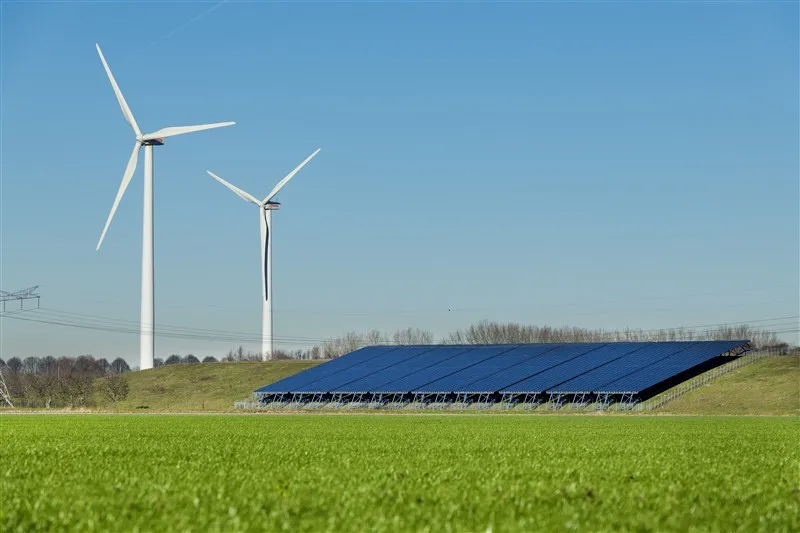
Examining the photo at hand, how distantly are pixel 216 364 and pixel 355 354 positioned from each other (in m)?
28.8

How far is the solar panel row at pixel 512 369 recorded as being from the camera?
93812 millimetres

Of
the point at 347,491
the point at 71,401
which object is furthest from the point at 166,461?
the point at 71,401

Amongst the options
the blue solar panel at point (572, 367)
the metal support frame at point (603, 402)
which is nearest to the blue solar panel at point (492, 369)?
the blue solar panel at point (572, 367)

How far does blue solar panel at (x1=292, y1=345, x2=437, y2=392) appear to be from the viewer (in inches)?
4112

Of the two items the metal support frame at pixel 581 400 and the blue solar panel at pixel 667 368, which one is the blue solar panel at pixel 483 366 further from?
the blue solar panel at pixel 667 368

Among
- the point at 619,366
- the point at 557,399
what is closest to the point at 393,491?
the point at 557,399

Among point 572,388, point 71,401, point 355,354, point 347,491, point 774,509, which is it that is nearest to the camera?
point 774,509

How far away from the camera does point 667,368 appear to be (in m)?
95.2

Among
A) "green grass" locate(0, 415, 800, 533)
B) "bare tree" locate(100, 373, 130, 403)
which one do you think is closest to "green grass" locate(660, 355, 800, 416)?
"bare tree" locate(100, 373, 130, 403)

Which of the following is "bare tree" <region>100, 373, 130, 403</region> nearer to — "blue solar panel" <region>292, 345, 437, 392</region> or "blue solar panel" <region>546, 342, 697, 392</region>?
"blue solar panel" <region>292, 345, 437, 392</region>

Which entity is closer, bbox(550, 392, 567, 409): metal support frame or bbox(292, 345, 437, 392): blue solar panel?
bbox(550, 392, 567, 409): metal support frame

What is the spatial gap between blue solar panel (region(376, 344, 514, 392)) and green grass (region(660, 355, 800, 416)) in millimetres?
25020

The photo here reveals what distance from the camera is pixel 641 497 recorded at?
41.1ft

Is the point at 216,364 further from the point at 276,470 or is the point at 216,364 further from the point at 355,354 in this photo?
the point at 276,470
